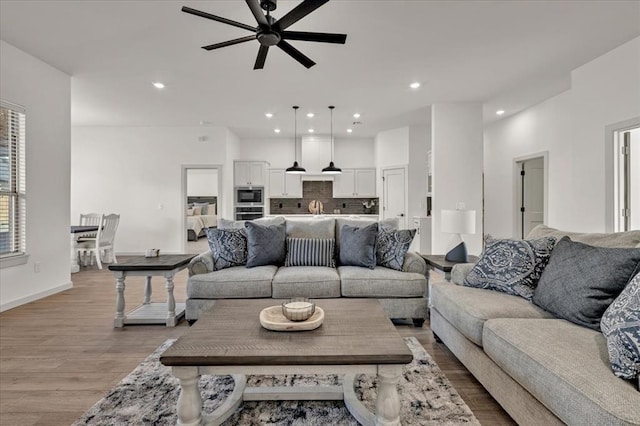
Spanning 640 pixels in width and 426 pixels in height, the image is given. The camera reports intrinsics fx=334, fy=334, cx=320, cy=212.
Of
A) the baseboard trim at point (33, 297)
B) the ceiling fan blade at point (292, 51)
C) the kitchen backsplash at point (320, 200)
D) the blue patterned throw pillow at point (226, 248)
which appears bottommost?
the baseboard trim at point (33, 297)

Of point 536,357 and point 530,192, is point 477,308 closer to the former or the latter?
point 536,357

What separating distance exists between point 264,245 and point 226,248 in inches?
15.5

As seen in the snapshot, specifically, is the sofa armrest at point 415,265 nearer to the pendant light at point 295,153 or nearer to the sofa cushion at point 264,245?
the sofa cushion at point 264,245

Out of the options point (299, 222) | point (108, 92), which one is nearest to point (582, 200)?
point (299, 222)

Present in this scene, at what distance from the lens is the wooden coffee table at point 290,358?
4.90 ft

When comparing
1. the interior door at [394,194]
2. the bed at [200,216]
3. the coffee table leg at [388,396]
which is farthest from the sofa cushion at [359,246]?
the bed at [200,216]

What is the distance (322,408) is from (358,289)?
134 centimetres

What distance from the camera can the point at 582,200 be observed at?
14.6ft

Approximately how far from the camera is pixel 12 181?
3.87 m

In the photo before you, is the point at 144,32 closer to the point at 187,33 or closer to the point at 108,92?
the point at 187,33

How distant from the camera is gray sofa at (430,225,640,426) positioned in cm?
119

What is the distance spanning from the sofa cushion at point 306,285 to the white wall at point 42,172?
3.20 metres

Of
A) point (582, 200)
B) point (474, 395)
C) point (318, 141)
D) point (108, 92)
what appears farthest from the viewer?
point (318, 141)

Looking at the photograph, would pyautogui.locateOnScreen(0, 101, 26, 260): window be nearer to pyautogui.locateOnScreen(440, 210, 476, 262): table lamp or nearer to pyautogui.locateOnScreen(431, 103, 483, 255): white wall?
pyautogui.locateOnScreen(440, 210, 476, 262): table lamp
